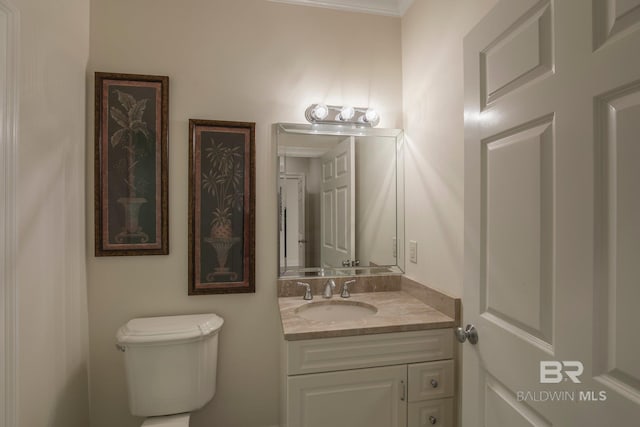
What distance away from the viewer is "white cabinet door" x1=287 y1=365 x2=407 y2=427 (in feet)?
4.32

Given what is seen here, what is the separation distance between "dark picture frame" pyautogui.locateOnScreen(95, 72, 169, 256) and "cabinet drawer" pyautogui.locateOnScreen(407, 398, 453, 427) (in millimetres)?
1437

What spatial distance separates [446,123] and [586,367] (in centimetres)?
111

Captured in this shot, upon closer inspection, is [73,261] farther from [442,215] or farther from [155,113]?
[442,215]

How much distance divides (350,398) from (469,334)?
588 millimetres

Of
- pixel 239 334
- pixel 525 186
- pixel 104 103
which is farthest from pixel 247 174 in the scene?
pixel 525 186

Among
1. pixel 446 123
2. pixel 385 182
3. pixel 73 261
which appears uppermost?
pixel 446 123

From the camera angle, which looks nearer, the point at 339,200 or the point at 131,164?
the point at 131,164

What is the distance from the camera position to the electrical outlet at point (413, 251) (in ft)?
5.92

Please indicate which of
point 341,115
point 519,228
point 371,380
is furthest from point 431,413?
point 341,115

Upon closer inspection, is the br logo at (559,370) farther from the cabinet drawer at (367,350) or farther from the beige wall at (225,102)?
the beige wall at (225,102)

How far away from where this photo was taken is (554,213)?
2.60 feet

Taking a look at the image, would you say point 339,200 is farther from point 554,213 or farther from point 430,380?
point 554,213

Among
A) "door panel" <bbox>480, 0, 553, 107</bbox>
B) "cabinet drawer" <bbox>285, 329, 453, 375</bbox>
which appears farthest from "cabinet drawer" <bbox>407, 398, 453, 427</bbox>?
"door panel" <bbox>480, 0, 553, 107</bbox>

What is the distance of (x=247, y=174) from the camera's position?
1760mm
